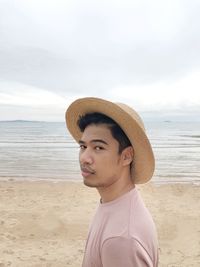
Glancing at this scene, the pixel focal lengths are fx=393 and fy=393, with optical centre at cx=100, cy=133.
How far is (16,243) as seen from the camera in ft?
23.0

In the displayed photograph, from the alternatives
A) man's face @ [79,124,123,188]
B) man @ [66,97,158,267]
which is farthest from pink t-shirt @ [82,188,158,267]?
man's face @ [79,124,123,188]

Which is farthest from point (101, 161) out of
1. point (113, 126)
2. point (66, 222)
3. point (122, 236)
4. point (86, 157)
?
point (66, 222)

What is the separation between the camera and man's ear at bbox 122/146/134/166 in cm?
176

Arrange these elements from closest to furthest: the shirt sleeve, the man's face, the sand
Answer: the shirt sleeve, the man's face, the sand

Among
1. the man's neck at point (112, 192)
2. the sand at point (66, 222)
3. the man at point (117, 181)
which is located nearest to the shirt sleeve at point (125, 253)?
the man at point (117, 181)

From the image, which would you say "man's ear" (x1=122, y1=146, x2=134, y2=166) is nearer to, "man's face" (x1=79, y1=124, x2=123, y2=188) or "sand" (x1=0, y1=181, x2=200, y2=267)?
"man's face" (x1=79, y1=124, x2=123, y2=188)

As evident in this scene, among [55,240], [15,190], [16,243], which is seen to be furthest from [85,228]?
[15,190]

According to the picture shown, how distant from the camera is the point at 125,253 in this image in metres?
1.46

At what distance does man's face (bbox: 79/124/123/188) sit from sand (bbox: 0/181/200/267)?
15.3ft

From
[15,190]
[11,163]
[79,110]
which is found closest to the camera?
[79,110]

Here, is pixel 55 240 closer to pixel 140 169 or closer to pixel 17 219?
pixel 17 219

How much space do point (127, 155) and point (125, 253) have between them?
0.47 metres

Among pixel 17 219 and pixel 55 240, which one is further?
pixel 17 219

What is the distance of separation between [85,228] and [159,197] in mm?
4142
